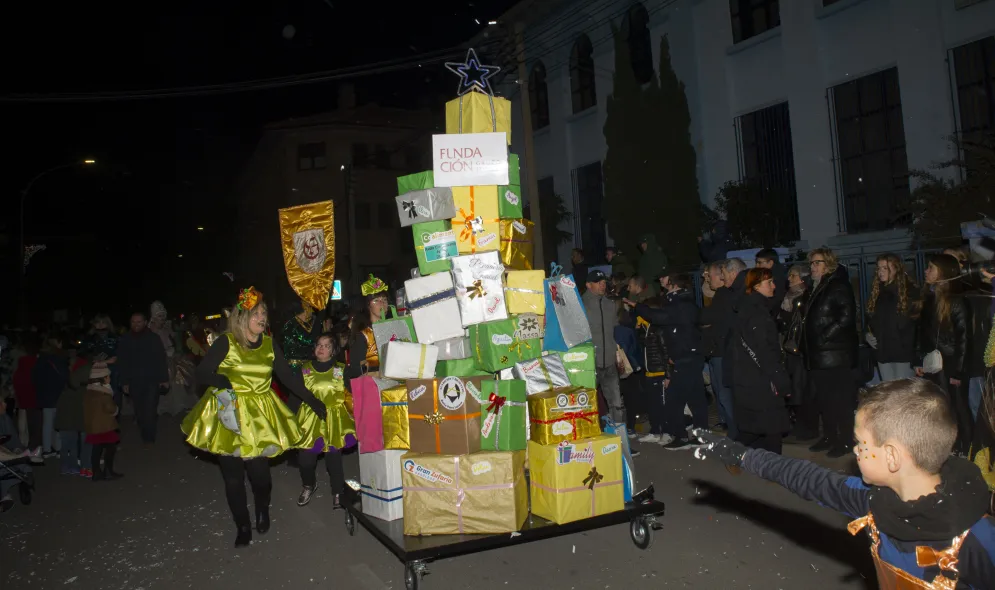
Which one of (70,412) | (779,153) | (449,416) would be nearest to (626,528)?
(449,416)

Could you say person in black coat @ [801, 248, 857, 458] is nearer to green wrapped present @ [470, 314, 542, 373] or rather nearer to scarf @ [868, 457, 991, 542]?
green wrapped present @ [470, 314, 542, 373]

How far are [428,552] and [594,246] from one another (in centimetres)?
2174

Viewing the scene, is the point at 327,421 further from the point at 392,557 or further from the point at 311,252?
the point at 311,252

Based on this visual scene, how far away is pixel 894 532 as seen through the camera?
90.1 inches

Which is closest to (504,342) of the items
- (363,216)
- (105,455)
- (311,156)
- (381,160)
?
(105,455)

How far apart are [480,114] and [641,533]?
3.64m

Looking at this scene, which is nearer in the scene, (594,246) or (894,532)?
(894,532)

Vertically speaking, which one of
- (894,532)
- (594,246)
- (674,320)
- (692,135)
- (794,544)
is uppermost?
(692,135)

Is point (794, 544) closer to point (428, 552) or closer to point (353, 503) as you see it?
point (428, 552)

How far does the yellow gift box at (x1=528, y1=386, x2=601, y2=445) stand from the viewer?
563cm

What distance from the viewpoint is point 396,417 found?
603cm

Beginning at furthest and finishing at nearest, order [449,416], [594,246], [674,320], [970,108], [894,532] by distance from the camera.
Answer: [594,246] → [970,108] → [674,320] → [449,416] → [894,532]

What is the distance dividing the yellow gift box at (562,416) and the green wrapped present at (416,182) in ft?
6.50

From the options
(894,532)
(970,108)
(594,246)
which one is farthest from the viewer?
(594,246)
